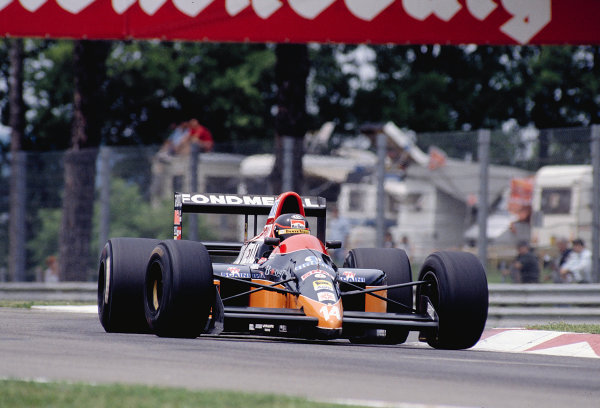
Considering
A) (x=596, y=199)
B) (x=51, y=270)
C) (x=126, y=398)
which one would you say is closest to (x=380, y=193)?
(x=596, y=199)

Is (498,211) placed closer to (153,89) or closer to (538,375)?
(538,375)

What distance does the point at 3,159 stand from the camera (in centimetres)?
1975

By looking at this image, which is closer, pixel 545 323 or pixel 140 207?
pixel 545 323

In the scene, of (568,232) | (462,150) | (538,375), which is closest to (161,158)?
(462,150)

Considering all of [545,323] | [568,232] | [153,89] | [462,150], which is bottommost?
[545,323]

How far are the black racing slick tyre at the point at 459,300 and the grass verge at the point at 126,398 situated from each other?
12.4 ft

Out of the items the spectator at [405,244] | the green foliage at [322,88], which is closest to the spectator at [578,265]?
the spectator at [405,244]

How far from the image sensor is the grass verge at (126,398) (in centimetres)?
571

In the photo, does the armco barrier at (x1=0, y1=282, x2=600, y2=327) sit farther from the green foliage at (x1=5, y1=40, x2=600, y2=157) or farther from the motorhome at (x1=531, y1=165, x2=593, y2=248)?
the green foliage at (x1=5, y1=40, x2=600, y2=157)

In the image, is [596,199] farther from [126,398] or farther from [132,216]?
[126,398]

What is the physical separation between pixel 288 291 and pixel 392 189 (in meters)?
7.89

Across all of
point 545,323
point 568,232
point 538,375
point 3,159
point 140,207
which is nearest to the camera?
point 538,375

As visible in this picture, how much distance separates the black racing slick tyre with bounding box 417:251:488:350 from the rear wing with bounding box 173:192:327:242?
2.17 meters

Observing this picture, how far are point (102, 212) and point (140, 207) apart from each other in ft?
1.94
